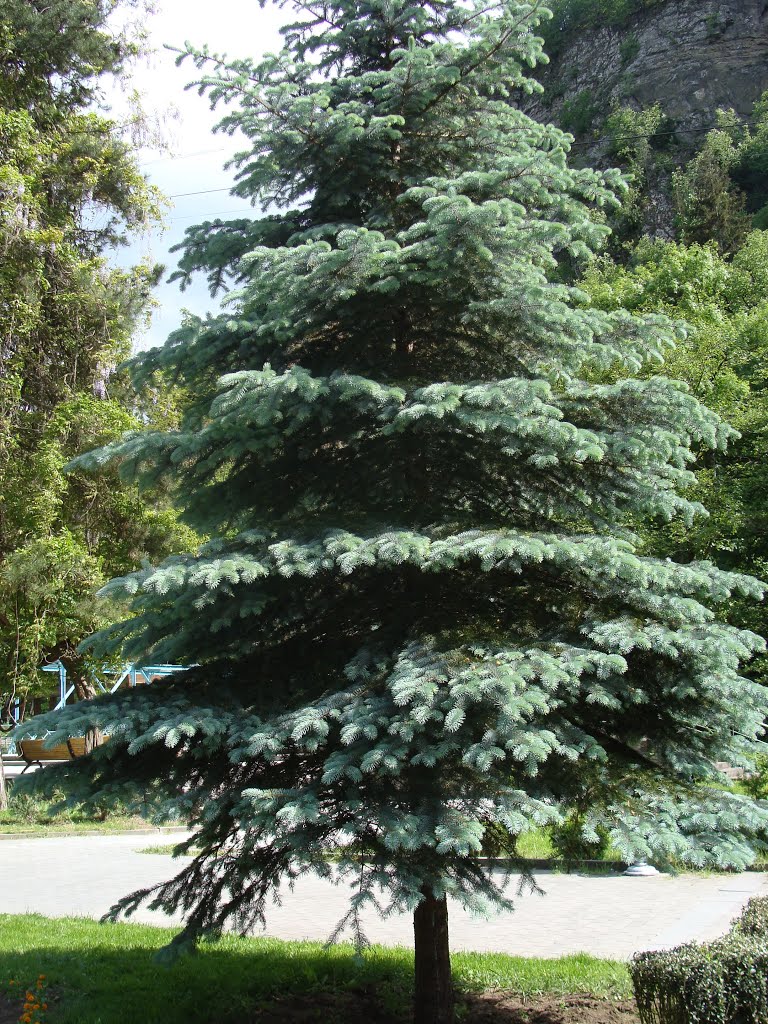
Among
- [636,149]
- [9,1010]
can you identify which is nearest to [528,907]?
[9,1010]

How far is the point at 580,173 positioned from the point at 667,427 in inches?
72.2

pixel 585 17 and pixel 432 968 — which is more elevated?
pixel 585 17

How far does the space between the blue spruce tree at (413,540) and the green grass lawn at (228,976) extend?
1.07 m

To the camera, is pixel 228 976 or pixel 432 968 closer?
pixel 432 968

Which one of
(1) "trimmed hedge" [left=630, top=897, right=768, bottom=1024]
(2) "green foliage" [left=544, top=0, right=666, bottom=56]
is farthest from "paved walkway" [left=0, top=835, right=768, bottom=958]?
(2) "green foliage" [left=544, top=0, right=666, bottom=56]

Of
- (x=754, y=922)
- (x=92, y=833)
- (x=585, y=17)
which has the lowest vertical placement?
(x=92, y=833)

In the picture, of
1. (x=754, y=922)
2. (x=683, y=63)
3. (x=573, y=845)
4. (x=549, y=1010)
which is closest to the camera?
(x=754, y=922)

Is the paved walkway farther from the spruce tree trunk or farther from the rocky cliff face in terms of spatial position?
the rocky cliff face

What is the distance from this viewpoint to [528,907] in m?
9.66

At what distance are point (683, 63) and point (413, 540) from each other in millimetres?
73089

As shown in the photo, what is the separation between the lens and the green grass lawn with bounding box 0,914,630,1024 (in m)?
5.62


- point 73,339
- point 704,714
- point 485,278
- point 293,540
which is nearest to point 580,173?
point 485,278

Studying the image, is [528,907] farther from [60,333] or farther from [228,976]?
[60,333]

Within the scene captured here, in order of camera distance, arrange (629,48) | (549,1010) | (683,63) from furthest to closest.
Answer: (629,48)
(683,63)
(549,1010)
